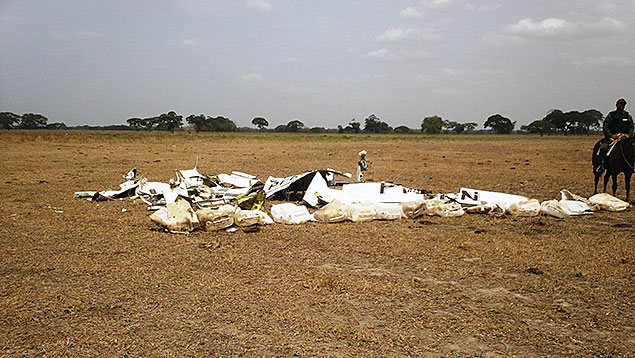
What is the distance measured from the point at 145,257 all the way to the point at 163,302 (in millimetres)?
1493

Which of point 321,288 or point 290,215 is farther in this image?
point 290,215

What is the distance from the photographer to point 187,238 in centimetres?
618

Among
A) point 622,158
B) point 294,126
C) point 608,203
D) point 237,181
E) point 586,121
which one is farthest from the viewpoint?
point 294,126

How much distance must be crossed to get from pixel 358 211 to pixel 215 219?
2.36 m

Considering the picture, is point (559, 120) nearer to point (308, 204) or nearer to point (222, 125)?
point (222, 125)

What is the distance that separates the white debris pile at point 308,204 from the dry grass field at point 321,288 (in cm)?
29

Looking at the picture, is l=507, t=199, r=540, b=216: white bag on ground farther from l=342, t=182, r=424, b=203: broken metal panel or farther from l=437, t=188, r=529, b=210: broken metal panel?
l=342, t=182, r=424, b=203: broken metal panel

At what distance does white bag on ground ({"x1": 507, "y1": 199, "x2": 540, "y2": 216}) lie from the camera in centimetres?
788

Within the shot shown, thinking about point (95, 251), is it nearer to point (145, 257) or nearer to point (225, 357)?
point (145, 257)

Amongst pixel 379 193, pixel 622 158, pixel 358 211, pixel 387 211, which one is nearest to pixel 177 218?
pixel 358 211

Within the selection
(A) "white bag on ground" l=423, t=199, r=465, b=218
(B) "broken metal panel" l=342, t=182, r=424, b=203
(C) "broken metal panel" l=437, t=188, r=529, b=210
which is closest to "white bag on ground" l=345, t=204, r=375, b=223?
(B) "broken metal panel" l=342, t=182, r=424, b=203

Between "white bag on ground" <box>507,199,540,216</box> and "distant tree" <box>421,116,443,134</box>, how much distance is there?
11674 centimetres

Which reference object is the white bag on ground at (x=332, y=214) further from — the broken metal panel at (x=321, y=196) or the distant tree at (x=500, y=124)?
the distant tree at (x=500, y=124)

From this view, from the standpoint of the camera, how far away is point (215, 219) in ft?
21.7
